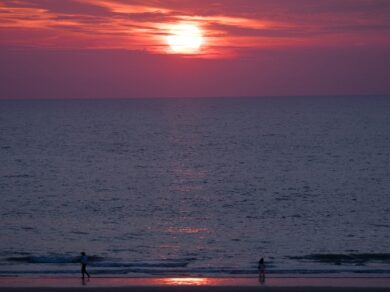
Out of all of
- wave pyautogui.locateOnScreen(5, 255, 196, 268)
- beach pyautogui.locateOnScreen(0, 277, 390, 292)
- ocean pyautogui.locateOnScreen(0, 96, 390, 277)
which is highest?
ocean pyautogui.locateOnScreen(0, 96, 390, 277)

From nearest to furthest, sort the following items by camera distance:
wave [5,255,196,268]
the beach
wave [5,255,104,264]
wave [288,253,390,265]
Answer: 1. the beach
2. wave [5,255,196,268]
3. wave [5,255,104,264]
4. wave [288,253,390,265]

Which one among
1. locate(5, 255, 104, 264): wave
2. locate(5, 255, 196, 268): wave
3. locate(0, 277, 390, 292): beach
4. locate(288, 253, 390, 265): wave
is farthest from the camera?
locate(288, 253, 390, 265): wave

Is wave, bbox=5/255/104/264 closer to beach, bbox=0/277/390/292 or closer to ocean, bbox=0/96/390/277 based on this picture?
ocean, bbox=0/96/390/277

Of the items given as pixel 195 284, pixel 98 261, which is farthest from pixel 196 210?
pixel 195 284

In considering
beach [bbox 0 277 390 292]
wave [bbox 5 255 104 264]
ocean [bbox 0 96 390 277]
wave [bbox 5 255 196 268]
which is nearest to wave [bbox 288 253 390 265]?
ocean [bbox 0 96 390 277]

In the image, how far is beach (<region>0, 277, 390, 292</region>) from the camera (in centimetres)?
2298

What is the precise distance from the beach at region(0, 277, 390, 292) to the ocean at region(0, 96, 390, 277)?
5.99 ft

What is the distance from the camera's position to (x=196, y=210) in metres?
43.0

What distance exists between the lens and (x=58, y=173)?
6375 cm

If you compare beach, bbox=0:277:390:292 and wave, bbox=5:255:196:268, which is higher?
wave, bbox=5:255:196:268

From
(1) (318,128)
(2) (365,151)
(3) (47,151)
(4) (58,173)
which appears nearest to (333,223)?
(4) (58,173)

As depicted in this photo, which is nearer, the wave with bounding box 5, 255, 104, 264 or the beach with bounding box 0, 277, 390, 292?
the beach with bounding box 0, 277, 390, 292

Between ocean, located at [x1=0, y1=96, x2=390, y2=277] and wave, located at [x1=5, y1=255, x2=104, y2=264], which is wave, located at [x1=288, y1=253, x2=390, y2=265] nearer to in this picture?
ocean, located at [x1=0, y1=96, x2=390, y2=277]

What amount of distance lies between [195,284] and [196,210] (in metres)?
18.9
